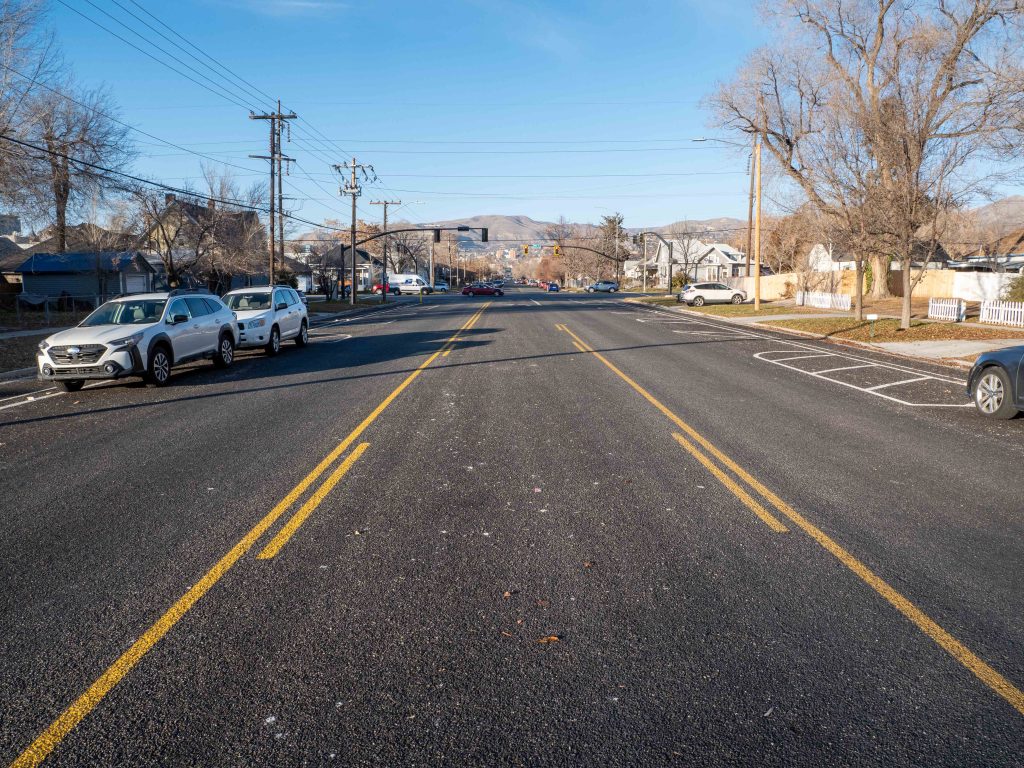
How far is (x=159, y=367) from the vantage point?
13281 mm

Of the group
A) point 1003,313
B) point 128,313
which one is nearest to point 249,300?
point 128,313

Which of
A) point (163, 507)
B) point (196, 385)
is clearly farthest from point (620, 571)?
point (196, 385)

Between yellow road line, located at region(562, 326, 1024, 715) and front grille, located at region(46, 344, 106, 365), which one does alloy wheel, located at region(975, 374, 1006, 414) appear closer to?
yellow road line, located at region(562, 326, 1024, 715)

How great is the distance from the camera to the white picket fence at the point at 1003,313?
24.6m

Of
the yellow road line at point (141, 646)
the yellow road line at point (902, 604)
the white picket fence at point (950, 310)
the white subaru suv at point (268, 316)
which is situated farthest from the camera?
the white picket fence at point (950, 310)

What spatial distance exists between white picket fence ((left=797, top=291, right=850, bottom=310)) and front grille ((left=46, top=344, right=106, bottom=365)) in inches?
1414

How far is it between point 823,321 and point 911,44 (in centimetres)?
1039

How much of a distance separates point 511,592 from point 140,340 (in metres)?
10.6

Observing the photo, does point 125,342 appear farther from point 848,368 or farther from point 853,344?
point 853,344

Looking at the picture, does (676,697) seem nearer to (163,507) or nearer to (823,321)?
(163,507)

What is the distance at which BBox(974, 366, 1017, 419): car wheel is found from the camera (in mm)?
10086

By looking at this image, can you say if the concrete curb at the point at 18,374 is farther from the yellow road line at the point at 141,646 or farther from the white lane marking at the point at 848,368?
the white lane marking at the point at 848,368

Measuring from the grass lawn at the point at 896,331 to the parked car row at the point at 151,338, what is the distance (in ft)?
60.2

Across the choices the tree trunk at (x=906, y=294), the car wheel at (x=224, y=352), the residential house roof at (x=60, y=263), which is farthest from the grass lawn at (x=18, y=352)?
the tree trunk at (x=906, y=294)
